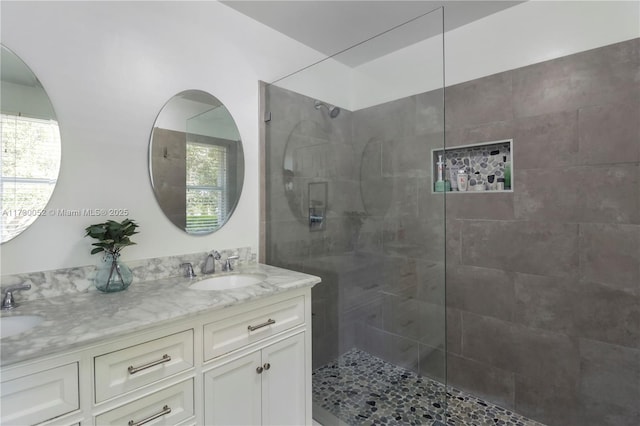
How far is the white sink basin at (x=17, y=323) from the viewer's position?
3.52ft

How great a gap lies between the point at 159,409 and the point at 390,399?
1.43m

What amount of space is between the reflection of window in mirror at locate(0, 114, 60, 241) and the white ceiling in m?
1.33

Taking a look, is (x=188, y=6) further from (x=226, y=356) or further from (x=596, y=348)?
(x=596, y=348)

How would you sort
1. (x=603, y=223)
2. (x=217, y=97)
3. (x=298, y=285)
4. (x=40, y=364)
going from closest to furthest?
(x=40, y=364) → (x=298, y=285) → (x=603, y=223) → (x=217, y=97)

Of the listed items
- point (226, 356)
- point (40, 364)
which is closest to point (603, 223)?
point (226, 356)

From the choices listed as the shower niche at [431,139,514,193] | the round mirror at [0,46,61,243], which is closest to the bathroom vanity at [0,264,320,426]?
the round mirror at [0,46,61,243]

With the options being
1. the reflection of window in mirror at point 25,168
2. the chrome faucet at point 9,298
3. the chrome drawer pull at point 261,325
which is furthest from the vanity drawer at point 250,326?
the reflection of window in mirror at point 25,168

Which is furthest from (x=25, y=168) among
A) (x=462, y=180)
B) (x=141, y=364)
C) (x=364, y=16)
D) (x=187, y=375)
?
(x=462, y=180)

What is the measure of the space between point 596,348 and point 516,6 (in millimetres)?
2159

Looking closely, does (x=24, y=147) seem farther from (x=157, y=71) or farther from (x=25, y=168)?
(x=157, y=71)

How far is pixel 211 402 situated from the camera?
123cm

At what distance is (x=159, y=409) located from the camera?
109cm

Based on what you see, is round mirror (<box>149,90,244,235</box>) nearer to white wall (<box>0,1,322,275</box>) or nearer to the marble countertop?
white wall (<box>0,1,322,275</box>)

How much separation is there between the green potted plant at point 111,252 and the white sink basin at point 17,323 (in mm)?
268
